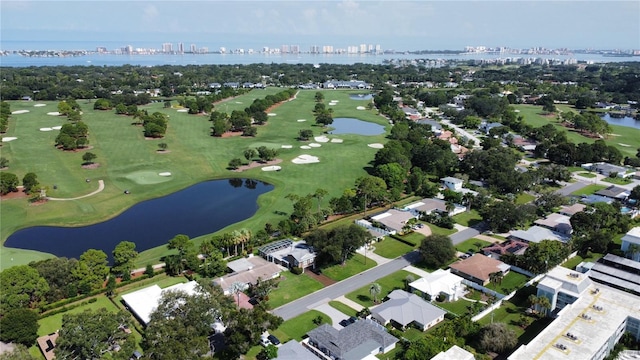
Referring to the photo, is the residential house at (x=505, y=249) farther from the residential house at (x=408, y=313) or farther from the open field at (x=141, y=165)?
the open field at (x=141, y=165)

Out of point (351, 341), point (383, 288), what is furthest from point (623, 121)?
point (351, 341)

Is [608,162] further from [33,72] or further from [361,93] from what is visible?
[33,72]

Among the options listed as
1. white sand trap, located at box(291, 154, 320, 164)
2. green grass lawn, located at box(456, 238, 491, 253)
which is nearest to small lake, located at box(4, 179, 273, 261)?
white sand trap, located at box(291, 154, 320, 164)

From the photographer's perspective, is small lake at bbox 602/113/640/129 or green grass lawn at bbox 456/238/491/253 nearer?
green grass lawn at bbox 456/238/491/253

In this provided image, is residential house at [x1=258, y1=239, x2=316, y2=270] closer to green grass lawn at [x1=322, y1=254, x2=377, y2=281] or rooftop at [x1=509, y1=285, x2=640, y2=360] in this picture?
green grass lawn at [x1=322, y1=254, x2=377, y2=281]

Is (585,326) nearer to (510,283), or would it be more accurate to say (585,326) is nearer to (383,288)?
(510,283)
